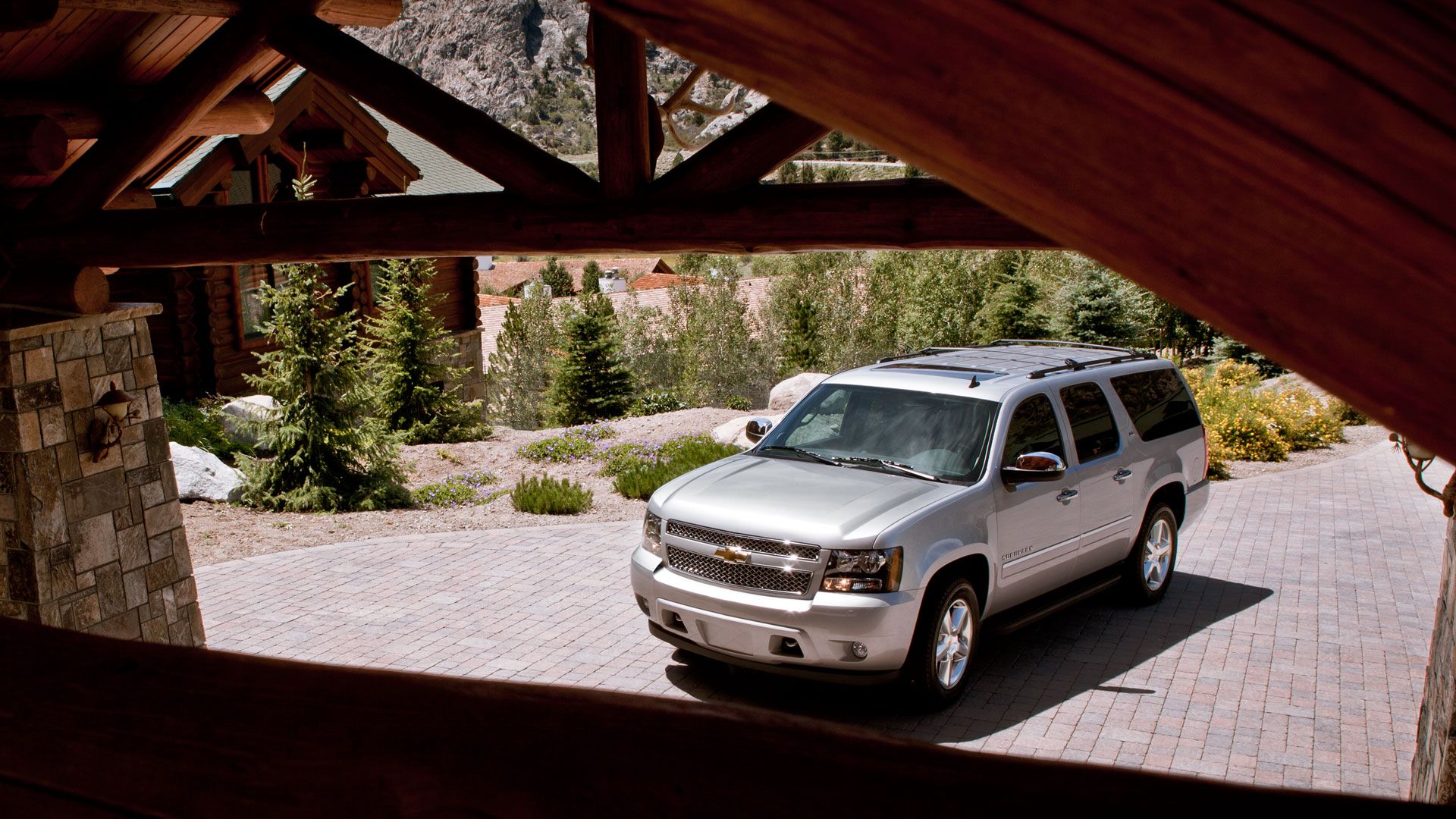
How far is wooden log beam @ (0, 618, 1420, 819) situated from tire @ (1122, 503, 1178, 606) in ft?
24.9

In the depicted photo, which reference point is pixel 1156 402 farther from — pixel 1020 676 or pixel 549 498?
pixel 549 498

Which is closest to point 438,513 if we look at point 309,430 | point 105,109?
point 309,430

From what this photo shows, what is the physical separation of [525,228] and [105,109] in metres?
3.12

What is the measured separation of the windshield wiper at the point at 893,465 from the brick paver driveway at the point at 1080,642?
4.65 feet

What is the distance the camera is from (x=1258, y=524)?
1154 cm

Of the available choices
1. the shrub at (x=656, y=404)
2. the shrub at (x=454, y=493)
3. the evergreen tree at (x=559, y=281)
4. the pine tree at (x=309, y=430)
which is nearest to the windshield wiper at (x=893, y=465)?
the shrub at (x=454, y=493)

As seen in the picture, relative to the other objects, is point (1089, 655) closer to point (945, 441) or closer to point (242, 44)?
point (945, 441)

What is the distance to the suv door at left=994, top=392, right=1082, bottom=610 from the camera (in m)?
6.98

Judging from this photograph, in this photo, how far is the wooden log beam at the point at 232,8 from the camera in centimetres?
496

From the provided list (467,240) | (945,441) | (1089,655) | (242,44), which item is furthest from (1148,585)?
(242,44)

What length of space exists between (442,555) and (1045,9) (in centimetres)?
1008

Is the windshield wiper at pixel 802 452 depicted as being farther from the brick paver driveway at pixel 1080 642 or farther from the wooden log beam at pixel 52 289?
the wooden log beam at pixel 52 289

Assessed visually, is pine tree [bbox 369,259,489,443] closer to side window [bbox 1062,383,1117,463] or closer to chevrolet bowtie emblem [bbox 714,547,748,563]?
chevrolet bowtie emblem [bbox 714,547,748,563]

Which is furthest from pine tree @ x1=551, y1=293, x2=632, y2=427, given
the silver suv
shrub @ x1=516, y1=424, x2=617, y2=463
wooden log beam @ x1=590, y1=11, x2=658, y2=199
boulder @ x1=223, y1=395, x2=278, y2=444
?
wooden log beam @ x1=590, y1=11, x2=658, y2=199
